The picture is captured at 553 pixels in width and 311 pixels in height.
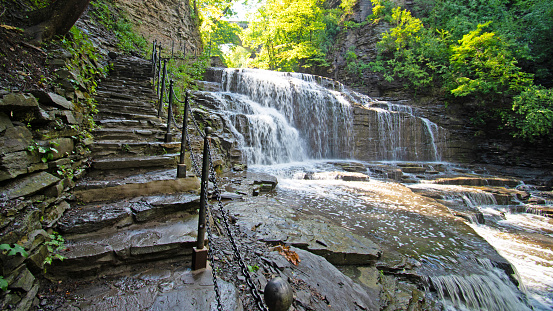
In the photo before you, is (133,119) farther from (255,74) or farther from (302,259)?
(255,74)

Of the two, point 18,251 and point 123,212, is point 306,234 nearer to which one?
point 123,212

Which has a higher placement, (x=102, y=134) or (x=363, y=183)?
(x=102, y=134)

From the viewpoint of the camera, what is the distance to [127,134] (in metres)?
4.50

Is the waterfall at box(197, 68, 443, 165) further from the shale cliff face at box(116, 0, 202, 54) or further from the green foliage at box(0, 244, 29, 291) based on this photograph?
the green foliage at box(0, 244, 29, 291)

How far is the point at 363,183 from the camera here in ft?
27.7

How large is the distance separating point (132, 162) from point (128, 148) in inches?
24.1

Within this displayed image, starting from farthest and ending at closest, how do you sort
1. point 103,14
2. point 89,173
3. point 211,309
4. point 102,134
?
point 103,14 → point 102,134 → point 89,173 → point 211,309

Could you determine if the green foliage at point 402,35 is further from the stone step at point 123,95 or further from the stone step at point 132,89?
the stone step at point 123,95

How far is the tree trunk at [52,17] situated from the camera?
3.52m

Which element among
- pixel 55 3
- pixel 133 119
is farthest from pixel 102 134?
pixel 55 3

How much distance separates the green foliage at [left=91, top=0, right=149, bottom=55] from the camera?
921cm

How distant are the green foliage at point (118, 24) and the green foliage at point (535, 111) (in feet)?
61.7

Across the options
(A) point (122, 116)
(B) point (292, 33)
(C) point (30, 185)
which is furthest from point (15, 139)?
(B) point (292, 33)

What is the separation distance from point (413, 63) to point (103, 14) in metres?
18.8
